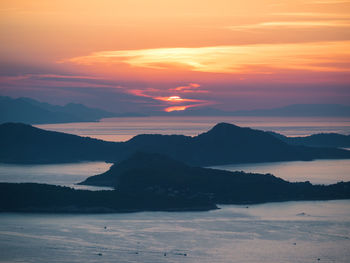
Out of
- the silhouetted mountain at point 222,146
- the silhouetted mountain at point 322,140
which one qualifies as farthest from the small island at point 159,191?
the silhouetted mountain at point 322,140

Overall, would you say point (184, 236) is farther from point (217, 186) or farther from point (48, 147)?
point (48, 147)

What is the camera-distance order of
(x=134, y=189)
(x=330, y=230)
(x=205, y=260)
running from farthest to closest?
(x=134, y=189)
(x=330, y=230)
(x=205, y=260)

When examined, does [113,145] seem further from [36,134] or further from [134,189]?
[134,189]

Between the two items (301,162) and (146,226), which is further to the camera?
(301,162)

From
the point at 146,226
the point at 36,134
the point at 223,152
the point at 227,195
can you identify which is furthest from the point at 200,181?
the point at 36,134

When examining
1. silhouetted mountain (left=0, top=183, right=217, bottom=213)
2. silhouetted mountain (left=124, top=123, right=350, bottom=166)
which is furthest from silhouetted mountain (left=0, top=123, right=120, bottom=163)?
silhouetted mountain (left=0, top=183, right=217, bottom=213)

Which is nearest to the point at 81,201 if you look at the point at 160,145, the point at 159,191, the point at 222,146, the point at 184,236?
the point at 159,191
